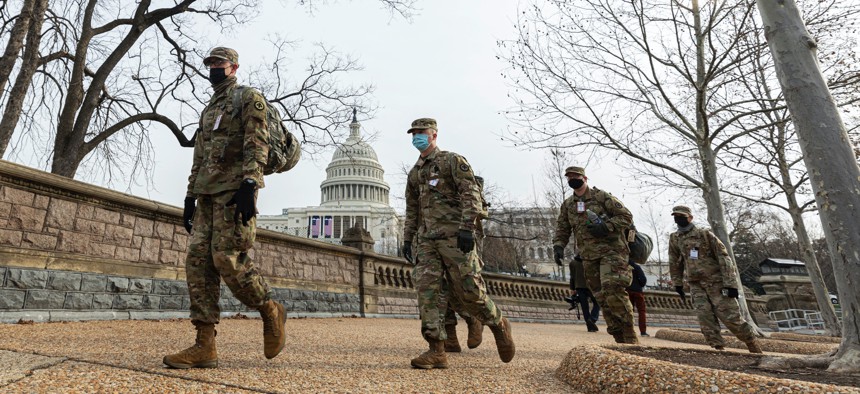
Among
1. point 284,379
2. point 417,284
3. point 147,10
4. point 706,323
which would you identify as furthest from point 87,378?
point 147,10

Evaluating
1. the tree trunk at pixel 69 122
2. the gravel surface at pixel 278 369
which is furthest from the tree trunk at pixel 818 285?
the tree trunk at pixel 69 122

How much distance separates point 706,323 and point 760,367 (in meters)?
3.32

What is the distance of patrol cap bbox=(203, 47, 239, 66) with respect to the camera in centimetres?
334

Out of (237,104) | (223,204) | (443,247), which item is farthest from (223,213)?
(443,247)

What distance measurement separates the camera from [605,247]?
5500 millimetres

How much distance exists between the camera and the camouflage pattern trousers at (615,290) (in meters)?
5.32

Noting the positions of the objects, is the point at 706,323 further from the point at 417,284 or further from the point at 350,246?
the point at 350,246

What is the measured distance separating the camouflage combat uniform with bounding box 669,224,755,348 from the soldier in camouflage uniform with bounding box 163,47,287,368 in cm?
555

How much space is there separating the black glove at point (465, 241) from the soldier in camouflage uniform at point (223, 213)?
136 cm

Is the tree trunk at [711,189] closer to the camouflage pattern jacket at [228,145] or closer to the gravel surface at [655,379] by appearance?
the gravel surface at [655,379]

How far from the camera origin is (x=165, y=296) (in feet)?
21.8

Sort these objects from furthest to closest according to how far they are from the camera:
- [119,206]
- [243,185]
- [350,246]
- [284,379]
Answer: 1. [350,246]
2. [119,206]
3. [243,185]
4. [284,379]

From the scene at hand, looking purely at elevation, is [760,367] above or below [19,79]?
below

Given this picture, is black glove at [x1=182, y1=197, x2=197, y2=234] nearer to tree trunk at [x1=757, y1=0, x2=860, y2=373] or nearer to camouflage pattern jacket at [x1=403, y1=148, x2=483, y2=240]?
camouflage pattern jacket at [x1=403, y1=148, x2=483, y2=240]
